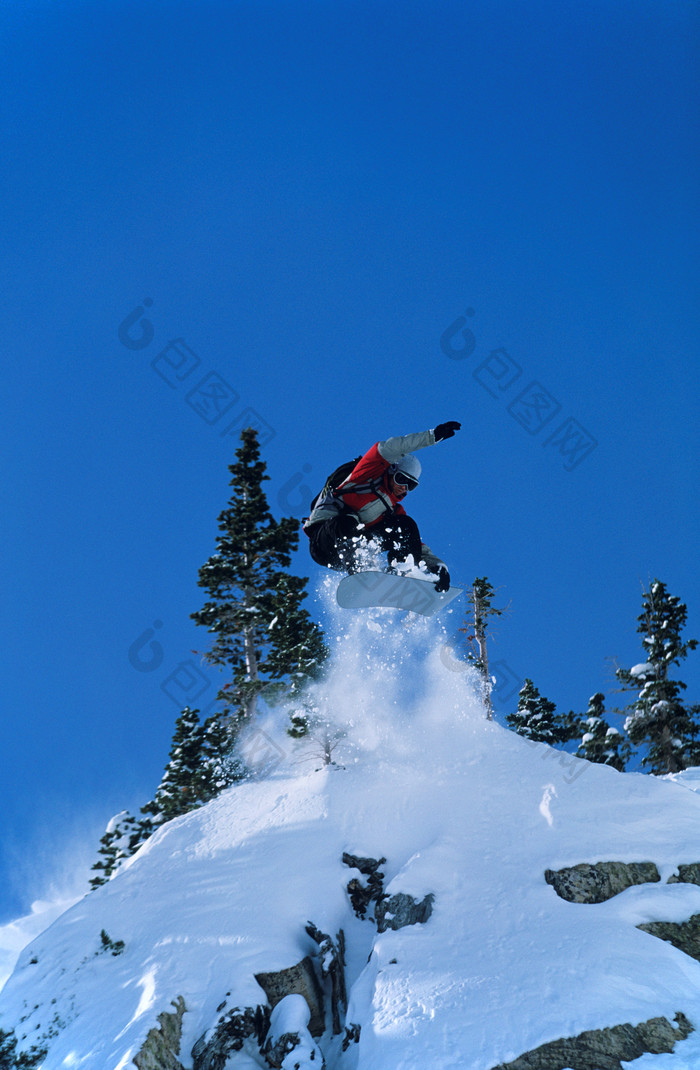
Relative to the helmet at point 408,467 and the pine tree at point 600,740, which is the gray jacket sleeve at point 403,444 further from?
the pine tree at point 600,740

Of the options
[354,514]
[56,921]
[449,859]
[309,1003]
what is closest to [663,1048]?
[449,859]

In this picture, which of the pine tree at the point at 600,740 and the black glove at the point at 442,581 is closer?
the black glove at the point at 442,581

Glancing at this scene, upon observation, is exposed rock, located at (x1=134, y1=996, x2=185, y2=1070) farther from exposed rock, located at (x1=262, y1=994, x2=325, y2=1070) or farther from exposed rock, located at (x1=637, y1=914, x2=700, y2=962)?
exposed rock, located at (x1=637, y1=914, x2=700, y2=962)

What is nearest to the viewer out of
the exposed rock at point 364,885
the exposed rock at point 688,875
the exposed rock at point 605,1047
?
the exposed rock at point 605,1047

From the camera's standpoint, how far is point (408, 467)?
33.0 ft

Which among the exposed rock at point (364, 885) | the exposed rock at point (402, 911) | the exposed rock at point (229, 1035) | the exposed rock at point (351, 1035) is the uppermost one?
the exposed rock at point (364, 885)

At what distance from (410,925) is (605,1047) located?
10.5 ft

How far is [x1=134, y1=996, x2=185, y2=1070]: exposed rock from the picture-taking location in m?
7.35

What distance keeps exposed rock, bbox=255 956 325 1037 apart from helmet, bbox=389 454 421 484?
830 cm

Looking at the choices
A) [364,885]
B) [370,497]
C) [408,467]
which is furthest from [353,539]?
[364,885]

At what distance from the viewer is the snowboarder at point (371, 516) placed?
10047 millimetres

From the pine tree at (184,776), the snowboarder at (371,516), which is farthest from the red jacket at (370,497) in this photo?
the pine tree at (184,776)

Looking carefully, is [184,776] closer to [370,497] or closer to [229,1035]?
[229,1035]

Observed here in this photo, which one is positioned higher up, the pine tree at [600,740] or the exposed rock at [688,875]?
the pine tree at [600,740]
